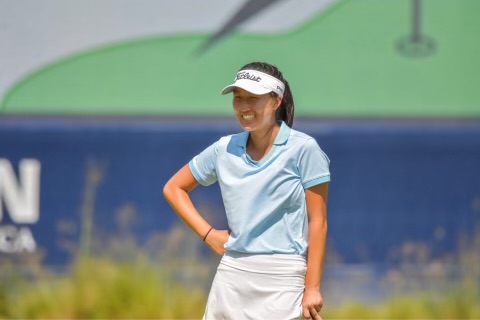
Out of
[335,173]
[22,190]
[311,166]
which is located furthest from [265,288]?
[22,190]

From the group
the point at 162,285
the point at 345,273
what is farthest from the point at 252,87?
the point at 345,273

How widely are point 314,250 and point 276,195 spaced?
23 cm

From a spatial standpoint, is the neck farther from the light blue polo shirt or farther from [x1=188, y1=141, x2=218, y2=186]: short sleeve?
[x1=188, y1=141, x2=218, y2=186]: short sleeve

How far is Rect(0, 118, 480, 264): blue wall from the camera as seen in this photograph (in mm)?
8195

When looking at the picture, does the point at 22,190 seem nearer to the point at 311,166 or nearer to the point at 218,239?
the point at 218,239

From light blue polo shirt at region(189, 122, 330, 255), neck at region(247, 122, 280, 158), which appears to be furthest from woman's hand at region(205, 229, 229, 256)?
neck at region(247, 122, 280, 158)

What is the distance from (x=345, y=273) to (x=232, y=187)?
4.73 metres

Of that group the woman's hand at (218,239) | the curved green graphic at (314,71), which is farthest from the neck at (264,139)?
the curved green graphic at (314,71)

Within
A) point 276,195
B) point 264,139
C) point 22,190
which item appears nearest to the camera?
point 276,195

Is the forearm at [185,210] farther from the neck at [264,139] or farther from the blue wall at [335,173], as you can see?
the blue wall at [335,173]

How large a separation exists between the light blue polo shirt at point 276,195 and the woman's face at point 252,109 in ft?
0.28

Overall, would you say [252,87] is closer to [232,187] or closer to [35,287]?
[232,187]

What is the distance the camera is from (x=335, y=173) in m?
8.32

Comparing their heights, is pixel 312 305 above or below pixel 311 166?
below
